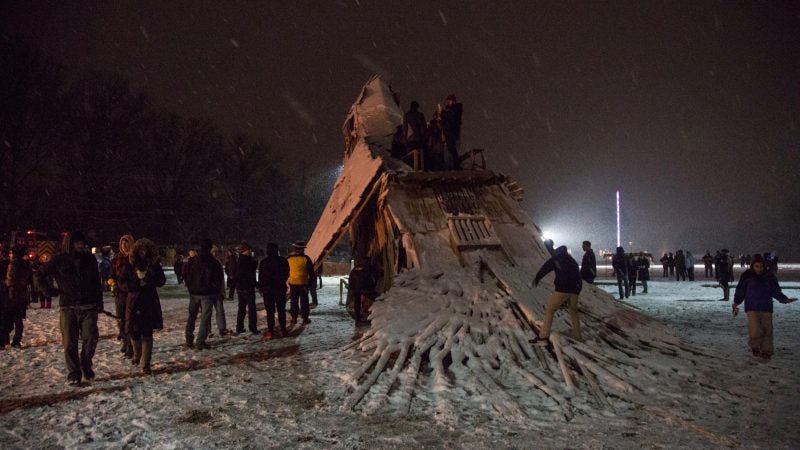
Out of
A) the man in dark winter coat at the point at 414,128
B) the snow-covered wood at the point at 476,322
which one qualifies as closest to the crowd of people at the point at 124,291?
the snow-covered wood at the point at 476,322

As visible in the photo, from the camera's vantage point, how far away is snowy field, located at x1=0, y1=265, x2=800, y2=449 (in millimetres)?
4426

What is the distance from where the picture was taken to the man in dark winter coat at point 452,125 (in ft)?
41.0

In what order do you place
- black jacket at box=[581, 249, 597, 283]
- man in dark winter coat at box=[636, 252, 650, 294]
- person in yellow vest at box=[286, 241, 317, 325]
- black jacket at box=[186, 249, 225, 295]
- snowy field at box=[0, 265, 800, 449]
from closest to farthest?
snowy field at box=[0, 265, 800, 449], black jacket at box=[186, 249, 225, 295], black jacket at box=[581, 249, 597, 283], person in yellow vest at box=[286, 241, 317, 325], man in dark winter coat at box=[636, 252, 650, 294]

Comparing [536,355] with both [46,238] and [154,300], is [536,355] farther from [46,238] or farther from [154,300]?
[46,238]

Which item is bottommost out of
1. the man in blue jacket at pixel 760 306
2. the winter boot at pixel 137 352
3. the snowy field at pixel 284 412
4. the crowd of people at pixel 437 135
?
the snowy field at pixel 284 412

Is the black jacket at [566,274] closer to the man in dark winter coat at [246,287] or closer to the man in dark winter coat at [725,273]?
the man in dark winter coat at [246,287]

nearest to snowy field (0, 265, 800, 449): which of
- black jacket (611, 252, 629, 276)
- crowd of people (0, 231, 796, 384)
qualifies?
crowd of people (0, 231, 796, 384)

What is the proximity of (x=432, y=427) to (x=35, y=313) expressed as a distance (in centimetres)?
1388

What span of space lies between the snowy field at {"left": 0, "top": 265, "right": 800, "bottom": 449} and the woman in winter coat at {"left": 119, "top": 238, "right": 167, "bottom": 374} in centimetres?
47

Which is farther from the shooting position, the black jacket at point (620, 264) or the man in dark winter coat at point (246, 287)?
the black jacket at point (620, 264)

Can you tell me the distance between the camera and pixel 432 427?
474 centimetres

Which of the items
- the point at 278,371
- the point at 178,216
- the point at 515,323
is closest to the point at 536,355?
the point at 515,323

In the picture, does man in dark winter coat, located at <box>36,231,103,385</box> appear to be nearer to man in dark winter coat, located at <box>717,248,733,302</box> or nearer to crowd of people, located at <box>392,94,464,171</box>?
crowd of people, located at <box>392,94,464,171</box>

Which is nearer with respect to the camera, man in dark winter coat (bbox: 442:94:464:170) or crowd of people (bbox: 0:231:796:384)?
crowd of people (bbox: 0:231:796:384)
